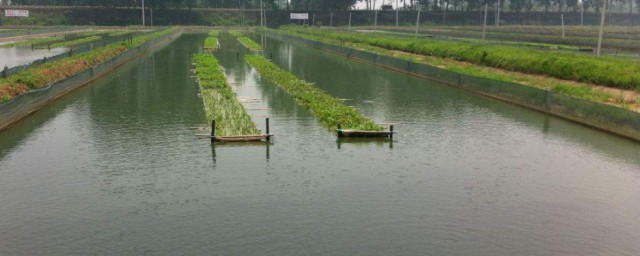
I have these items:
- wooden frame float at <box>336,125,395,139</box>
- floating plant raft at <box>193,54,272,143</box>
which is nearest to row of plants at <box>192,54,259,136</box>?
floating plant raft at <box>193,54,272,143</box>

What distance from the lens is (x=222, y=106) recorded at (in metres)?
35.7

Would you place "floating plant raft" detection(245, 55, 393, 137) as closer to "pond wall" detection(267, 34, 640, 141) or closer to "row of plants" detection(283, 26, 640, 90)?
"pond wall" detection(267, 34, 640, 141)

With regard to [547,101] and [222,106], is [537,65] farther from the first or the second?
[222,106]

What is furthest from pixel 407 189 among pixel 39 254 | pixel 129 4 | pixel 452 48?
pixel 129 4

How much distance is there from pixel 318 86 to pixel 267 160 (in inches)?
914

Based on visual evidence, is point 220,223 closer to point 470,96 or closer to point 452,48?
point 470,96

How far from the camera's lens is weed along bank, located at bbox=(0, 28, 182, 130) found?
1244 inches

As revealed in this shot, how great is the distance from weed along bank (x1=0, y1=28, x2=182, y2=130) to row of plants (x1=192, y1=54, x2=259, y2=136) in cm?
929

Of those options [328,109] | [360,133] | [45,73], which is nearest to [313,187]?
[360,133]

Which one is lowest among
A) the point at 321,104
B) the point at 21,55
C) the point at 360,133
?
the point at 360,133

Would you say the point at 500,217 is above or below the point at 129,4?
Answer: below

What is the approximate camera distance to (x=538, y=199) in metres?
20.2

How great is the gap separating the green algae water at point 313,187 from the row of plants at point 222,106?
102 centimetres

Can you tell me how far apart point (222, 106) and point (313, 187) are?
16019 millimetres
